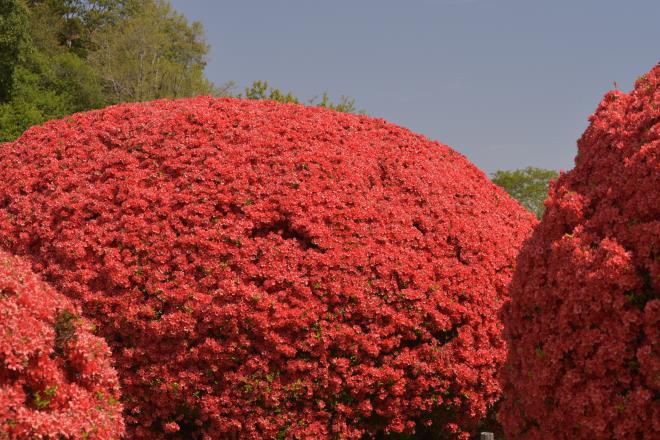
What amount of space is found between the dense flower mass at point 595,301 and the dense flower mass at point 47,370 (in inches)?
135

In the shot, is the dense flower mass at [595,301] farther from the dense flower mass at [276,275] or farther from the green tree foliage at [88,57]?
the green tree foliage at [88,57]

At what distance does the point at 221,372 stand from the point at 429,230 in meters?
2.84

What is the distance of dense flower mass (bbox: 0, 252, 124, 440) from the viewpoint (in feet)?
16.6

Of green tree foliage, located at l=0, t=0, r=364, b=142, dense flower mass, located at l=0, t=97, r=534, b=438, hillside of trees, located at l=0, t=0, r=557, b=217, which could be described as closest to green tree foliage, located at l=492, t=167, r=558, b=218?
hillside of trees, located at l=0, t=0, r=557, b=217

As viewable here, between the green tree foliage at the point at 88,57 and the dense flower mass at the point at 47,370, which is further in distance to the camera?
the green tree foliage at the point at 88,57

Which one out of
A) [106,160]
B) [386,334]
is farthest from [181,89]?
[386,334]

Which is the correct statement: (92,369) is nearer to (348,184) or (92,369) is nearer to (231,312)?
(231,312)

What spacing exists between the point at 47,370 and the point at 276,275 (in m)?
2.63

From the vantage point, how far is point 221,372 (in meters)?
7.30

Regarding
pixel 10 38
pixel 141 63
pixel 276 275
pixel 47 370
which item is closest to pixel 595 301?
pixel 276 275

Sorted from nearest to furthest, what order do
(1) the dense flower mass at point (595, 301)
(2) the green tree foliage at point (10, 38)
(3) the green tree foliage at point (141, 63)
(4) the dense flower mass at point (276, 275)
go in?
1. (1) the dense flower mass at point (595, 301)
2. (4) the dense flower mass at point (276, 275)
3. (2) the green tree foliage at point (10, 38)
4. (3) the green tree foliage at point (141, 63)

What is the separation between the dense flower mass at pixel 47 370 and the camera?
5066 millimetres

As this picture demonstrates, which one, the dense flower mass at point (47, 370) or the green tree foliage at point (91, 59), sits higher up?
the green tree foliage at point (91, 59)

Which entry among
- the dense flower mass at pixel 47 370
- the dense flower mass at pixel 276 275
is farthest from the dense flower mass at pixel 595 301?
the dense flower mass at pixel 47 370
